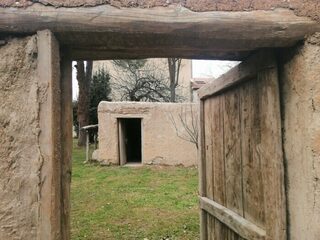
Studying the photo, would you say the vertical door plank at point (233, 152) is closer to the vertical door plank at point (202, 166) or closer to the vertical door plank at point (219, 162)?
the vertical door plank at point (219, 162)

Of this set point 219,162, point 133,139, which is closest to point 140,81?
point 133,139

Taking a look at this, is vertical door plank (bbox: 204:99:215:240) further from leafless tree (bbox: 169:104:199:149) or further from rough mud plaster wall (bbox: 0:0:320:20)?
leafless tree (bbox: 169:104:199:149)

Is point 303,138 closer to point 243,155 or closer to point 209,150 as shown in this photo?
point 243,155

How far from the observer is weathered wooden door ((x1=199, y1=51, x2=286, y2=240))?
2.06m

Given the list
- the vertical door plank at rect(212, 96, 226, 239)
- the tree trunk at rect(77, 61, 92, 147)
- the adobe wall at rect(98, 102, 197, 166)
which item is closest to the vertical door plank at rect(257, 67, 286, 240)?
the vertical door plank at rect(212, 96, 226, 239)

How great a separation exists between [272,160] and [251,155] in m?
0.33

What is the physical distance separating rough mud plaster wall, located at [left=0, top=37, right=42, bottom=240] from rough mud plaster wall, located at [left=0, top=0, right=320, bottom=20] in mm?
213

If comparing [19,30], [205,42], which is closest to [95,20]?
[19,30]

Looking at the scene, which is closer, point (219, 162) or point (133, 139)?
point (219, 162)

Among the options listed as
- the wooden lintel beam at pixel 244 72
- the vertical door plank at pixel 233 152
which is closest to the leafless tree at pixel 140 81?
the wooden lintel beam at pixel 244 72

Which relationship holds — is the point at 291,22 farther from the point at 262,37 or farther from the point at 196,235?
the point at 196,235

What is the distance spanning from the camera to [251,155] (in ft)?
7.91

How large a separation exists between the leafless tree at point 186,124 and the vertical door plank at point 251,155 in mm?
7860

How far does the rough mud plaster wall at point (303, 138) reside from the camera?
1.84 metres
